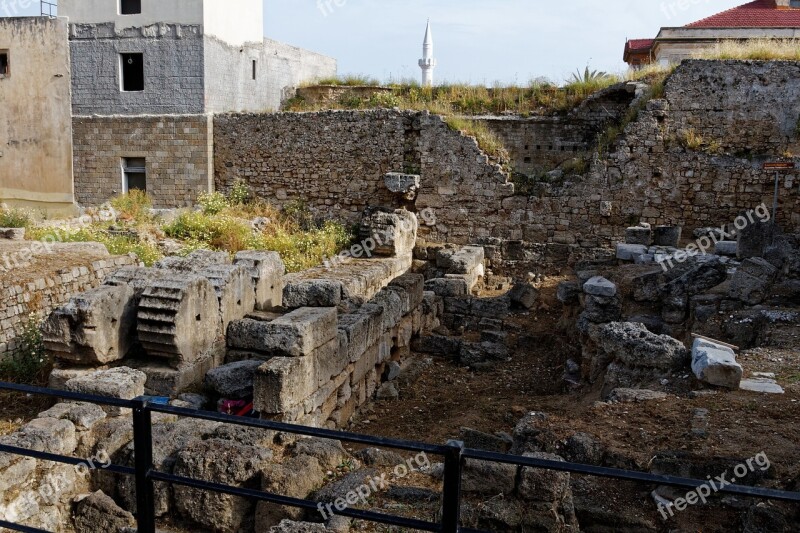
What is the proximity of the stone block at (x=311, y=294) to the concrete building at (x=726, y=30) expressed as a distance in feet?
56.0

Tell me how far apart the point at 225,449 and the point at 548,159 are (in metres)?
13.3

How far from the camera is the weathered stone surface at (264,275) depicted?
8.70 meters

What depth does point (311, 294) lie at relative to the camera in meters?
8.17

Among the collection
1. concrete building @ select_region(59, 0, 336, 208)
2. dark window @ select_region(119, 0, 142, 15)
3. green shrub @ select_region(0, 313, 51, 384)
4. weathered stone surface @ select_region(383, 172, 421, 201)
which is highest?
dark window @ select_region(119, 0, 142, 15)

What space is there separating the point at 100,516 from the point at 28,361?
3.74m

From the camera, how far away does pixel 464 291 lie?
12414 mm

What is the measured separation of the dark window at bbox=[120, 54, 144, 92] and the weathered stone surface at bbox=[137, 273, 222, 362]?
1372 centimetres

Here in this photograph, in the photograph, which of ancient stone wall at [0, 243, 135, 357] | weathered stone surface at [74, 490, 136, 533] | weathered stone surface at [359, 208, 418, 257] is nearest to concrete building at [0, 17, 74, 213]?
ancient stone wall at [0, 243, 135, 357]

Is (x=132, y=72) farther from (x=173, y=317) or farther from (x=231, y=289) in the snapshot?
(x=173, y=317)

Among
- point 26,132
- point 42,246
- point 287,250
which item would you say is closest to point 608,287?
point 287,250

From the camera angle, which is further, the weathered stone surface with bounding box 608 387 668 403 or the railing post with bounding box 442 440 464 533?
the weathered stone surface with bounding box 608 387 668 403

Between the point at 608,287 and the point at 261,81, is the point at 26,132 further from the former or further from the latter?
the point at 608,287

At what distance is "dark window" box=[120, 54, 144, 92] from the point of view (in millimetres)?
18453

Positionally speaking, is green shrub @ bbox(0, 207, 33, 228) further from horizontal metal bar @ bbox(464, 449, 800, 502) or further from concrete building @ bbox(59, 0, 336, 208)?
horizontal metal bar @ bbox(464, 449, 800, 502)
